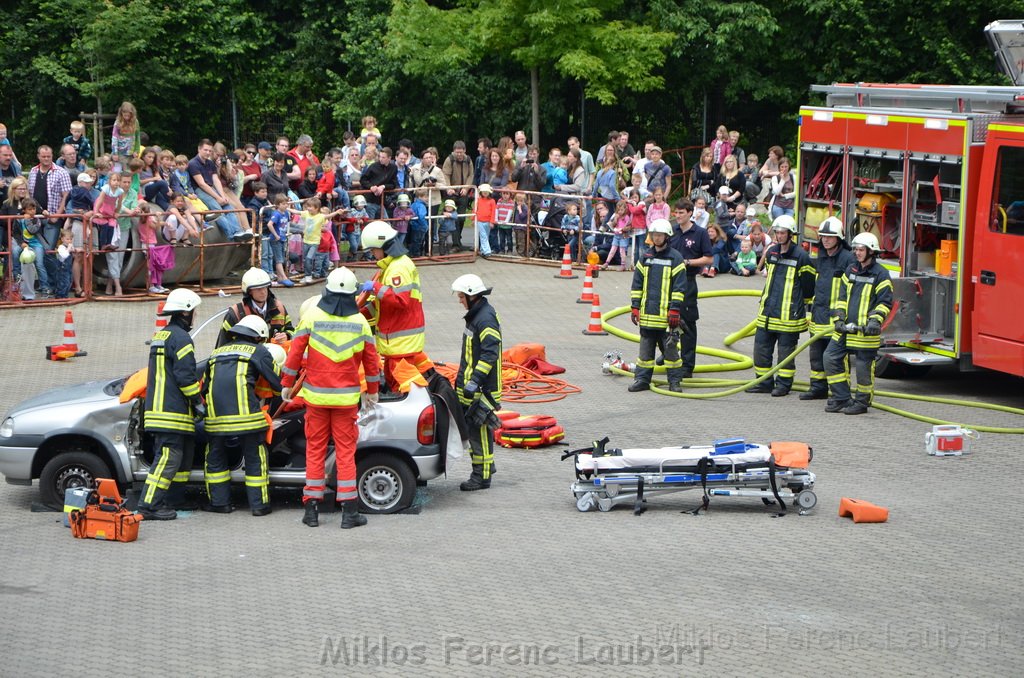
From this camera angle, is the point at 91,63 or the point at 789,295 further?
the point at 91,63

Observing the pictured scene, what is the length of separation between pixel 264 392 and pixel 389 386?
102cm

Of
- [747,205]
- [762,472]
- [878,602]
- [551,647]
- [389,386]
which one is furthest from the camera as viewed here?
[747,205]

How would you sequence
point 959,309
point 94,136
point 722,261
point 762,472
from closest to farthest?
point 762,472, point 959,309, point 722,261, point 94,136

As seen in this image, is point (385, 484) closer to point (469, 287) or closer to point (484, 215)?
point (469, 287)

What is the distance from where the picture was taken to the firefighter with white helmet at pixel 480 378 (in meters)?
11.2

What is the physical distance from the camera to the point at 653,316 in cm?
1465

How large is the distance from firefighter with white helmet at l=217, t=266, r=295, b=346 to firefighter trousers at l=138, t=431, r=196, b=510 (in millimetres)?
1103

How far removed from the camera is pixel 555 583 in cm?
893

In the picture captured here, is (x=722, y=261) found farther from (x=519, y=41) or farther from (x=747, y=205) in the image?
(x=519, y=41)

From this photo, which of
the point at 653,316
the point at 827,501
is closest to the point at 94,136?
the point at 653,316

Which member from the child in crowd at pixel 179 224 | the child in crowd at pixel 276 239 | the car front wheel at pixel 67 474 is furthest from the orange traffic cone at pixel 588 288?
the car front wheel at pixel 67 474

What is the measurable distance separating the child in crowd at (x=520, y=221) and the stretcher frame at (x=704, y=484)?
12594 mm

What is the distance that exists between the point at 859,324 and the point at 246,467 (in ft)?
20.5

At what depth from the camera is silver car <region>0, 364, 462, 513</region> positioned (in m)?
10.5
